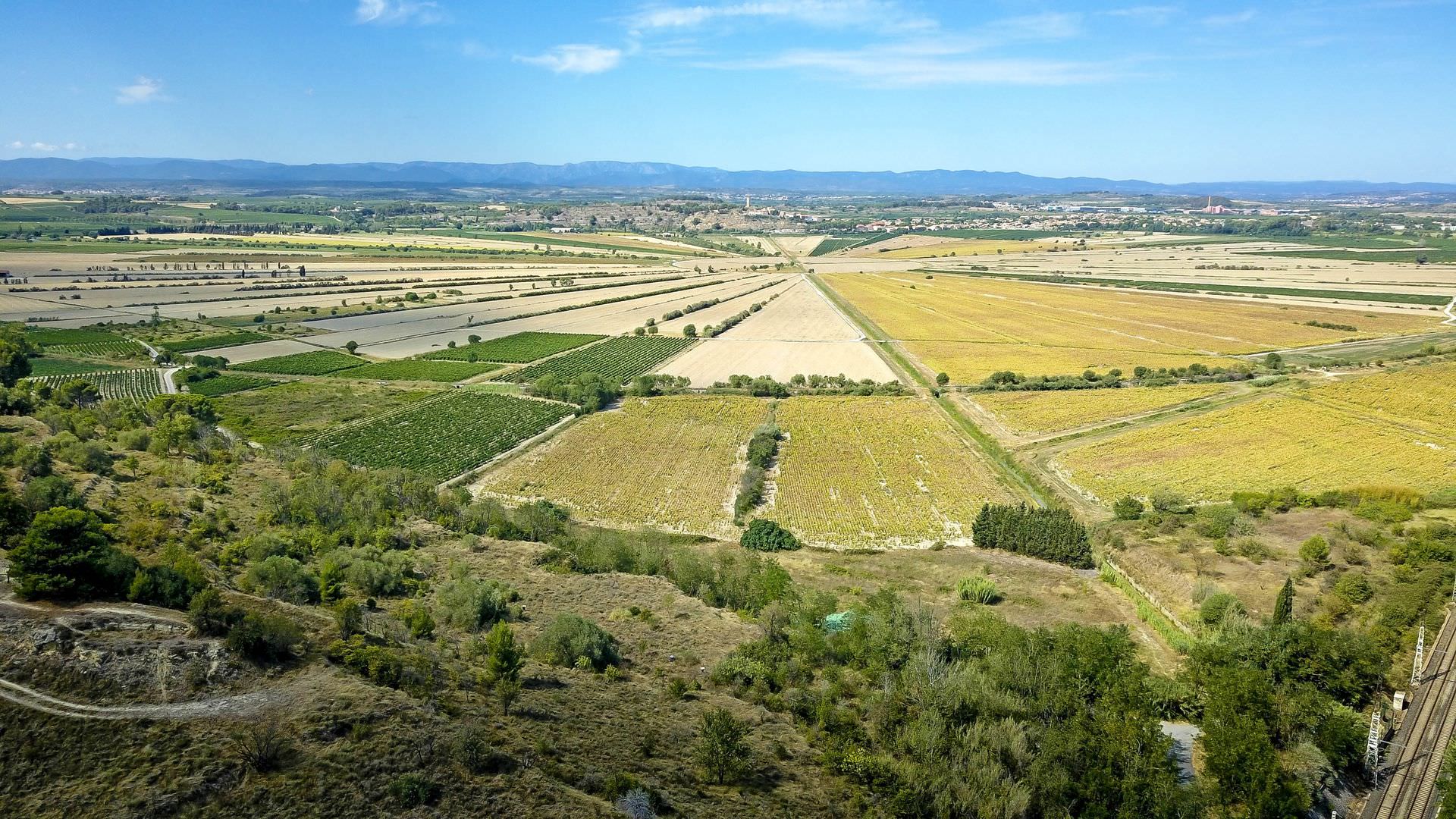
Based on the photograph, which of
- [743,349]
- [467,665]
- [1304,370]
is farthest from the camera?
[743,349]

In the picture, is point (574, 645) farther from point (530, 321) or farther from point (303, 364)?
point (530, 321)

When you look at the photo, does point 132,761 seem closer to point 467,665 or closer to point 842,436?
point 467,665

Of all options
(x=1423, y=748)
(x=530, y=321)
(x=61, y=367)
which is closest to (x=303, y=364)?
(x=61, y=367)

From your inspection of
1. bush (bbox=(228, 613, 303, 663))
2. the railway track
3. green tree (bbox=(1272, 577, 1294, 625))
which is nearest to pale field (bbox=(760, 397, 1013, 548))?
green tree (bbox=(1272, 577, 1294, 625))

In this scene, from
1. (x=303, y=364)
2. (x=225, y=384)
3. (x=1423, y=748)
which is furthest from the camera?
(x=303, y=364)

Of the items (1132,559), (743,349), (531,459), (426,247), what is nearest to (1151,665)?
(1132,559)
